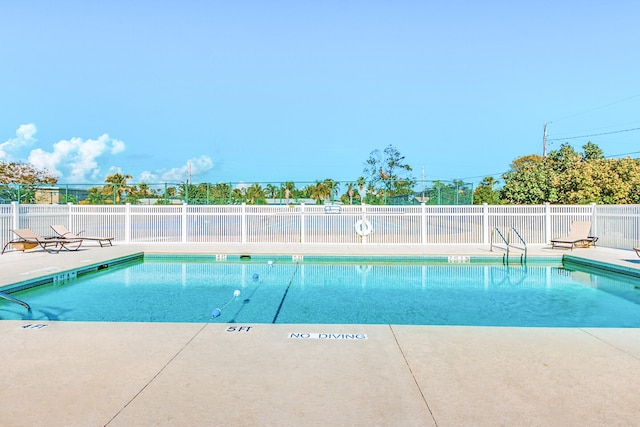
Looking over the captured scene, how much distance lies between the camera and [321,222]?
13930 millimetres

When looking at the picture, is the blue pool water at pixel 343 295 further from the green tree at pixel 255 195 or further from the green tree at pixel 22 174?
the green tree at pixel 22 174

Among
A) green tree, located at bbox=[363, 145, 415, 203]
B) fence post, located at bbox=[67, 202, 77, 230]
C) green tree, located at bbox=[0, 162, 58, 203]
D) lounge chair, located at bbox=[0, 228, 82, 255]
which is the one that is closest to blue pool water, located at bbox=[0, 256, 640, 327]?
lounge chair, located at bbox=[0, 228, 82, 255]

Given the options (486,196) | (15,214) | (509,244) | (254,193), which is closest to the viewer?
(15,214)

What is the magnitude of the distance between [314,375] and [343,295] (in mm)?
4162

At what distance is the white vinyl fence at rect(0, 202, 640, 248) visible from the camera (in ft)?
43.8

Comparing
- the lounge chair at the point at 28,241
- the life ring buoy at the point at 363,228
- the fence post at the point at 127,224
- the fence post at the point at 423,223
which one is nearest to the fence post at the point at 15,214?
the lounge chair at the point at 28,241

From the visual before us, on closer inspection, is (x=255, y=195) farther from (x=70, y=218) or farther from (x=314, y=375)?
(x=314, y=375)

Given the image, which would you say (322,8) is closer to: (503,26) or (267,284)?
(503,26)

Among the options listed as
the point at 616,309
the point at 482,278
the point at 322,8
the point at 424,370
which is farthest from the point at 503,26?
the point at 424,370

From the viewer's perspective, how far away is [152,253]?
11.4 meters

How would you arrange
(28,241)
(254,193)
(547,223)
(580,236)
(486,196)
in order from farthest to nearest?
(486,196)
(254,193)
(547,223)
(580,236)
(28,241)

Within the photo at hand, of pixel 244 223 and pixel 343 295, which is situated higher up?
pixel 244 223

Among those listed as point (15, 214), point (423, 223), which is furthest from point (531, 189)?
point (15, 214)

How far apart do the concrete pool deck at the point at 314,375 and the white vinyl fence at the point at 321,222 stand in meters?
9.26
